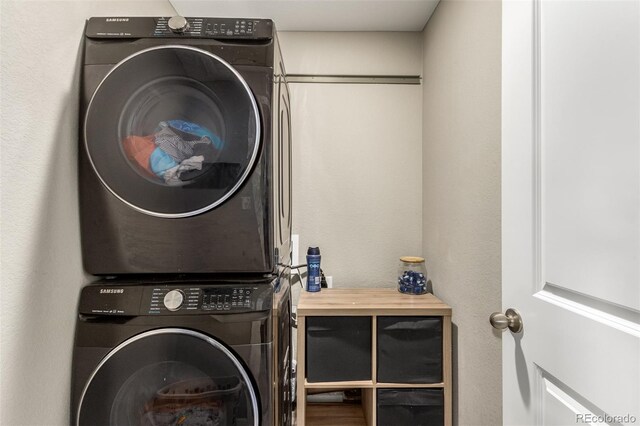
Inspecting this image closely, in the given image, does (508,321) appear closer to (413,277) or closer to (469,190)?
(469,190)

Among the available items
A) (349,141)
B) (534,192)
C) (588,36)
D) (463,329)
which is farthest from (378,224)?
(588,36)

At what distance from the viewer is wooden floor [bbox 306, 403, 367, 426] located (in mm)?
1761

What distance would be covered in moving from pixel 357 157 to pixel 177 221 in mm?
1250

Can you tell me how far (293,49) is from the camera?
6.72ft

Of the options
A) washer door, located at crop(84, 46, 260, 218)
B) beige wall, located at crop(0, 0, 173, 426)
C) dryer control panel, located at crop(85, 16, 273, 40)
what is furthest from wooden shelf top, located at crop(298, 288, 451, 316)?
dryer control panel, located at crop(85, 16, 273, 40)

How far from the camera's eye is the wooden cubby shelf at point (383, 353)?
4.85 feet

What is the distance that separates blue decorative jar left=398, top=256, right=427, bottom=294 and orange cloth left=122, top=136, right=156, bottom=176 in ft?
4.34

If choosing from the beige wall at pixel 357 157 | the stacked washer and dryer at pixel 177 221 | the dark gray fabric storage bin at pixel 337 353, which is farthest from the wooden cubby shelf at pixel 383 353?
the beige wall at pixel 357 157

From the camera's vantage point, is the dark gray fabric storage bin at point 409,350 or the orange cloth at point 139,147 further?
the dark gray fabric storage bin at point 409,350

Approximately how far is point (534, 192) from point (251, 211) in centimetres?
77

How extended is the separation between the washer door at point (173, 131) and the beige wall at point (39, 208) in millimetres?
106

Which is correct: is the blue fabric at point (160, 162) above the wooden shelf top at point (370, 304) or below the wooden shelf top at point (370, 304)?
above

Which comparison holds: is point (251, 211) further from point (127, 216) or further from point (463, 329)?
point (463, 329)

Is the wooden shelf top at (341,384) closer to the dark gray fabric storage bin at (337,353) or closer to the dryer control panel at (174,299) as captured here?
the dark gray fabric storage bin at (337,353)
